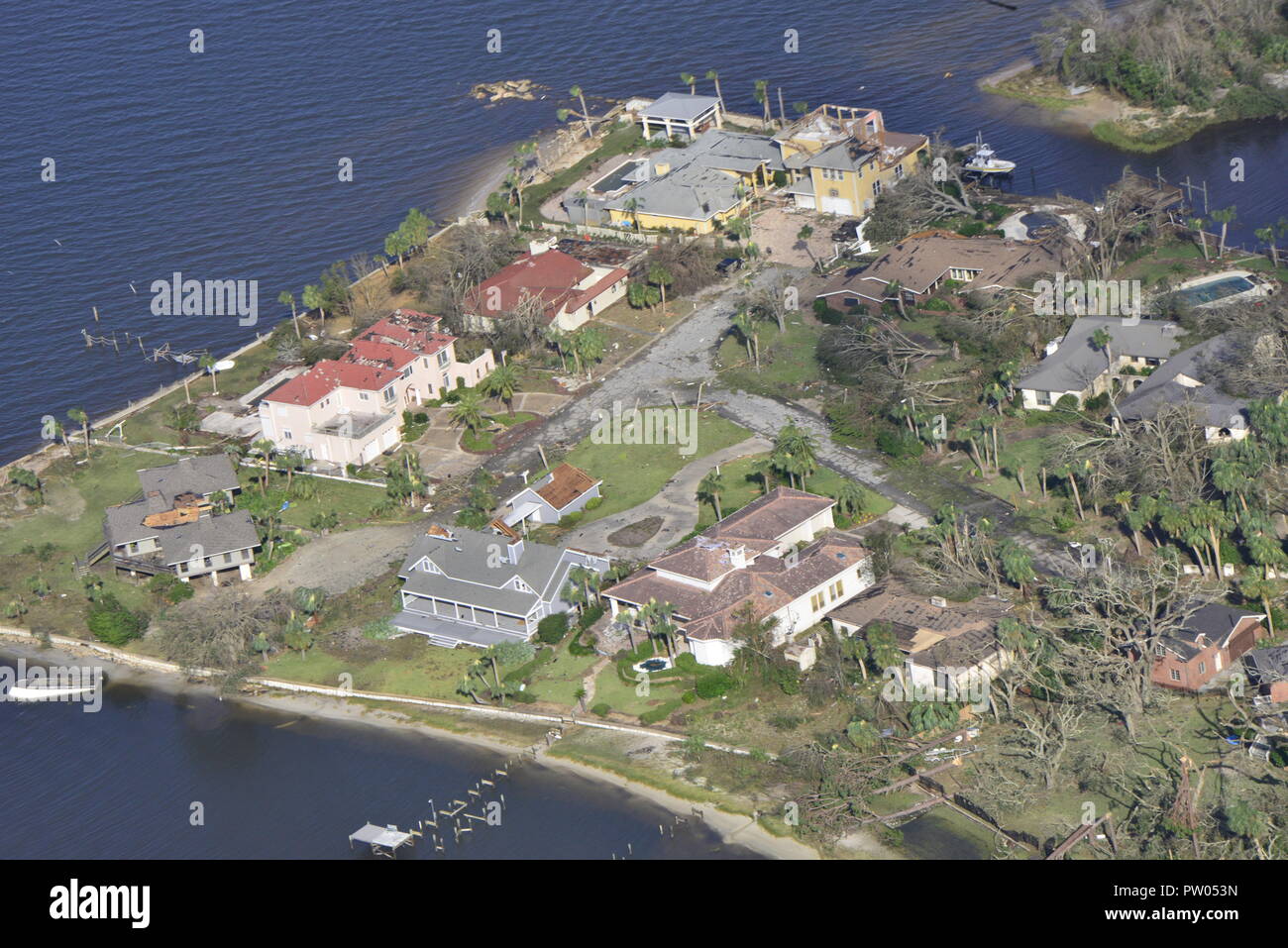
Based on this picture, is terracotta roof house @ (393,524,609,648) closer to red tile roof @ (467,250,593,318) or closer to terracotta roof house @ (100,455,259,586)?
terracotta roof house @ (100,455,259,586)

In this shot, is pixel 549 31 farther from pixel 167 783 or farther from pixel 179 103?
pixel 167 783

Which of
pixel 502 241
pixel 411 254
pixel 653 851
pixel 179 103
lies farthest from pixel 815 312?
pixel 179 103

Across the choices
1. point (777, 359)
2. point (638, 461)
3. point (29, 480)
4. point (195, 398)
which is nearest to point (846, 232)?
point (777, 359)

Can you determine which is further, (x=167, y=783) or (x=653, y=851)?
(x=167, y=783)

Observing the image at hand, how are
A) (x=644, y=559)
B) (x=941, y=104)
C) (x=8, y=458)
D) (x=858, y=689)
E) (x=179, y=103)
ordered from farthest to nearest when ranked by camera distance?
(x=179, y=103) < (x=941, y=104) < (x=8, y=458) < (x=644, y=559) < (x=858, y=689)

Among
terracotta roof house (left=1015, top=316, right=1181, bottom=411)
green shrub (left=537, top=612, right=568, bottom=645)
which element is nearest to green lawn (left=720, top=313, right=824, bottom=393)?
terracotta roof house (left=1015, top=316, right=1181, bottom=411)

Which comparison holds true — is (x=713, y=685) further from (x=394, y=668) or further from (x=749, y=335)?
(x=749, y=335)
